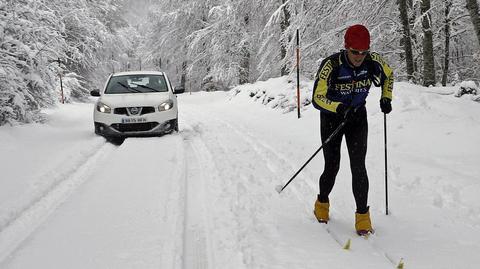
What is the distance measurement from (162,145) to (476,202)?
597 cm

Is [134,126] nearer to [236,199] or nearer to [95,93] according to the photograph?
[95,93]

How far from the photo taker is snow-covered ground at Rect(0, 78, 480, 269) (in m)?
3.68

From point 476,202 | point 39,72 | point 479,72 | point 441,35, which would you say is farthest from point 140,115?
point 479,72

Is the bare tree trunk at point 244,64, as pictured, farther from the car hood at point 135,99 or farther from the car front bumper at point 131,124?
the car front bumper at point 131,124

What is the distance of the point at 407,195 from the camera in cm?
538

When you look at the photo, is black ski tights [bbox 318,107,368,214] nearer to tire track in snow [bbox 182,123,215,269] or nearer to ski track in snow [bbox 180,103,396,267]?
ski track in snow [bbox 180,103,396,267]

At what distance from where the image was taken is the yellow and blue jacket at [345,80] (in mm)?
4160

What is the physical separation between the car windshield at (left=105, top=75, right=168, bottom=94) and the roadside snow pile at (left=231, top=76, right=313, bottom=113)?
13.2 ft

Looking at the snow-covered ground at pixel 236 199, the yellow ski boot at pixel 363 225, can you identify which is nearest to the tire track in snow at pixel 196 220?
the snow-covered ground at pixel 236 199

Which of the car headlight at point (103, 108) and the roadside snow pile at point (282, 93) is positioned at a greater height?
the roadside snow pile at point (282, 93)

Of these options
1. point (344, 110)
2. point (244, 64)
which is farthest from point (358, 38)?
point (244, 64)

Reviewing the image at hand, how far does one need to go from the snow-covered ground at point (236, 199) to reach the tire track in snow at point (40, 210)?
0.06 feet

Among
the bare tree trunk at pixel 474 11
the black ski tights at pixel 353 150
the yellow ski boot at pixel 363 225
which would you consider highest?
the bare tree trunk at pixel 474 11

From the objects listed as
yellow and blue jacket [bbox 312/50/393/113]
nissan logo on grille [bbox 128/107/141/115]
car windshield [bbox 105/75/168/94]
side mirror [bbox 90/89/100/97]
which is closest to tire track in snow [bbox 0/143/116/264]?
nissan logo on grille [bbox 128/107/141/115]
